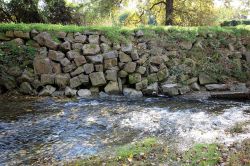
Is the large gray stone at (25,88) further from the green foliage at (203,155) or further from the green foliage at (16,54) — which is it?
the green foliage at (203,155)

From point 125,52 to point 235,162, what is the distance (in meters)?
7.47

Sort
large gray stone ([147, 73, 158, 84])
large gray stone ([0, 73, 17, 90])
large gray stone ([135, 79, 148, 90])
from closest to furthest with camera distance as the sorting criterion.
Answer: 1. large gray stone ([0, 73, 17, 90])
2. large gray stone ([135, 79, 148, 90])
3. large gray stone ([147, 73, 158, 84])

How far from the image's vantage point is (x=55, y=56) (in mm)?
11484

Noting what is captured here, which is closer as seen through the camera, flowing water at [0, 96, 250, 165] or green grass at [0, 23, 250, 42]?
flowing water at [0, 96, 250, 165]

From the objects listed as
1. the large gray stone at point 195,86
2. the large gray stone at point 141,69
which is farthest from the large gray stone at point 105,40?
the large gray stone at point 195,86

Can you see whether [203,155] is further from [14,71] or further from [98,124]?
[14,71]

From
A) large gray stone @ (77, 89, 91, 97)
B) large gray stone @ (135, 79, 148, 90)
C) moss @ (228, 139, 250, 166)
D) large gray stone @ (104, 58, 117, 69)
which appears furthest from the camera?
large gray stone @ (135, 79, 148, 90)

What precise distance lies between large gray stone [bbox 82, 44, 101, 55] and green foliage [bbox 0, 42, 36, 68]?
1966 millimetres

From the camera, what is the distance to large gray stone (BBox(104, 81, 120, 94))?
11734mm

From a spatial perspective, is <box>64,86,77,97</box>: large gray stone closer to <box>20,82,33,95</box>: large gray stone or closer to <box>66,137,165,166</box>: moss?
<box>20,82,33,95</box>: large gray stone

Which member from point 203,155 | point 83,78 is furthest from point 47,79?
point 203,155

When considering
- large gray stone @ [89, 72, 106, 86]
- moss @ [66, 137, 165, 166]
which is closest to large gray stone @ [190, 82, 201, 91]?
large gray stone @ [89, 72, 106, 86]

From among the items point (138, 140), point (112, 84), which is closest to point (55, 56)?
point (112, 84)

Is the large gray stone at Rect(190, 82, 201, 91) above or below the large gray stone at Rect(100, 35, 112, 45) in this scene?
below
